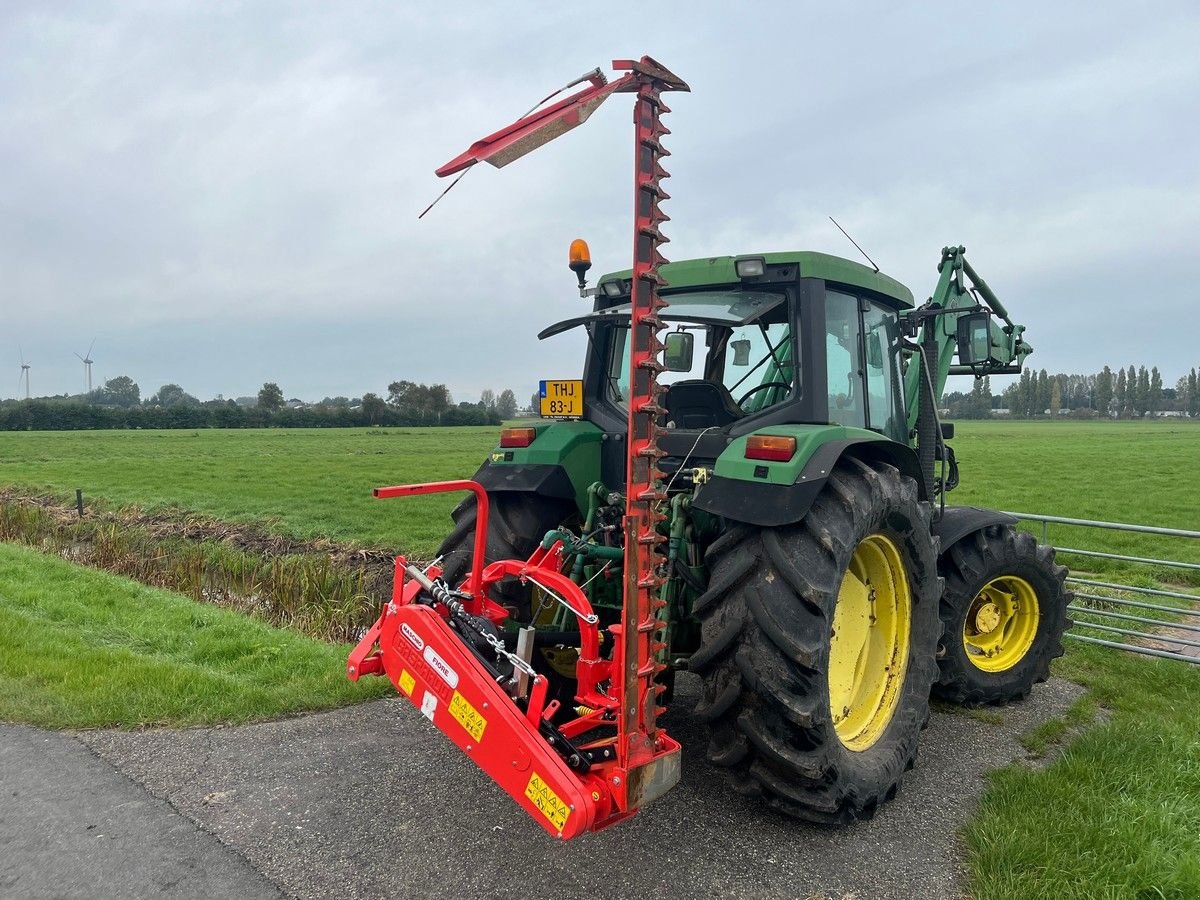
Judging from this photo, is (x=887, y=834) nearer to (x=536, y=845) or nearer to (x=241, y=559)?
(x=536, y=845)

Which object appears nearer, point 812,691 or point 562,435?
point 812,691

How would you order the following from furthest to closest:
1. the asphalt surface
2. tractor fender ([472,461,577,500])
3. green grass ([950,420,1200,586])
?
green grass ([950,420,1200,586]), tractor fender ([472,461,577,500]), the asphalt surface

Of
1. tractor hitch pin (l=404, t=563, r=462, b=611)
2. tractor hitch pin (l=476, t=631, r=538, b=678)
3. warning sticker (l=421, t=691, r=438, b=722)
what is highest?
tractor hitch pin (l=404, t=563, r=462, b=611)

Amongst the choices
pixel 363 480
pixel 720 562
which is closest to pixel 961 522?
pixel 720 562

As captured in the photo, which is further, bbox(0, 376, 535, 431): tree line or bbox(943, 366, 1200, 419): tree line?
bbox(943, 366, 1200, 419): tree line

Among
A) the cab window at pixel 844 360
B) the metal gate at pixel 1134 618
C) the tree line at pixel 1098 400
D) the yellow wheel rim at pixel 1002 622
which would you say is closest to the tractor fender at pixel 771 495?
the cab window at pixel 844 360

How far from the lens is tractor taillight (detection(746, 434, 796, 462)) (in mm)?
3141

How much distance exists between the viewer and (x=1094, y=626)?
588 centimetres

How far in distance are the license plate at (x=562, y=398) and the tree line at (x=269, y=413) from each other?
5328 centimetres

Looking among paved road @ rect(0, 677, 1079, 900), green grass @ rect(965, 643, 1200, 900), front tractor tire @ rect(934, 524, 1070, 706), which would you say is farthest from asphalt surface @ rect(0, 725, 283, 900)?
front tractor tire @ rect(934, 524, 1070, 706)

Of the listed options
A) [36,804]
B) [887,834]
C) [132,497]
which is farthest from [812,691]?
[132,497]

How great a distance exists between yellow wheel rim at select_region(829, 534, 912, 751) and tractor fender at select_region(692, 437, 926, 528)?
604mm

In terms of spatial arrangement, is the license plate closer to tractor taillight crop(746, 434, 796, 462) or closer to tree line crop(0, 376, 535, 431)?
tractor taillight crop(746, 434, 796, 462)

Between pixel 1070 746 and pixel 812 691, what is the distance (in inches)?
74.7
